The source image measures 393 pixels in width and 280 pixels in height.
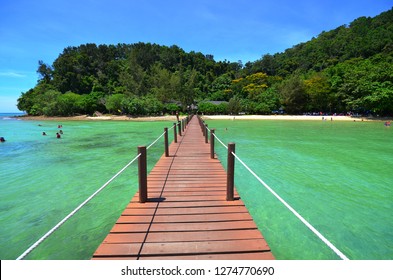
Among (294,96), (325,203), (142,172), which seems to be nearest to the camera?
(142,172)

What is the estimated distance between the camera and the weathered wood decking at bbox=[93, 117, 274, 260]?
120 inches

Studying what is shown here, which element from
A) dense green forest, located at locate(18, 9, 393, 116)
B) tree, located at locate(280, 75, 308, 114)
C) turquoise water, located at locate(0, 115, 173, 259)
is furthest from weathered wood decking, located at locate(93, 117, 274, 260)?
tree, located at locate(280, 75, 308, 114)

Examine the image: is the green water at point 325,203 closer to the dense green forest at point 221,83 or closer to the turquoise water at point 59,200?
the turquoise water at point 59,200

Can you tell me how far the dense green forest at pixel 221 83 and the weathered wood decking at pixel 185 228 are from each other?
51.7 m

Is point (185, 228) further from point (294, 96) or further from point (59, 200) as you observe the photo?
point (294, 96)

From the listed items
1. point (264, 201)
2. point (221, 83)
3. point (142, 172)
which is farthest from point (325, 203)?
point (221, 83)

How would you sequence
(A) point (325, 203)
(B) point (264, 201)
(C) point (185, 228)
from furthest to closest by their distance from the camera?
(B) point (264, 201) < (A) point (325, 203) < (C) point (185, 228)

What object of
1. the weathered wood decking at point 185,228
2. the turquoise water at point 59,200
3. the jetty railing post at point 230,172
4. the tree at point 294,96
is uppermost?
the tree at point 294,96

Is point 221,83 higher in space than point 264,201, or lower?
higher

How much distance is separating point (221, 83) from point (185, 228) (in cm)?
9279

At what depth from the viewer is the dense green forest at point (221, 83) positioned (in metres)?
52.0

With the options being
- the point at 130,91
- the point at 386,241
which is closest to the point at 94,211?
the point at 386,241

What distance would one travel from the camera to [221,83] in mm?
92625

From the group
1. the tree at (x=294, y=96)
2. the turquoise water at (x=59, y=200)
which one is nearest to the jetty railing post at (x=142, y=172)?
the turquoise water at (x=59, y=200)
